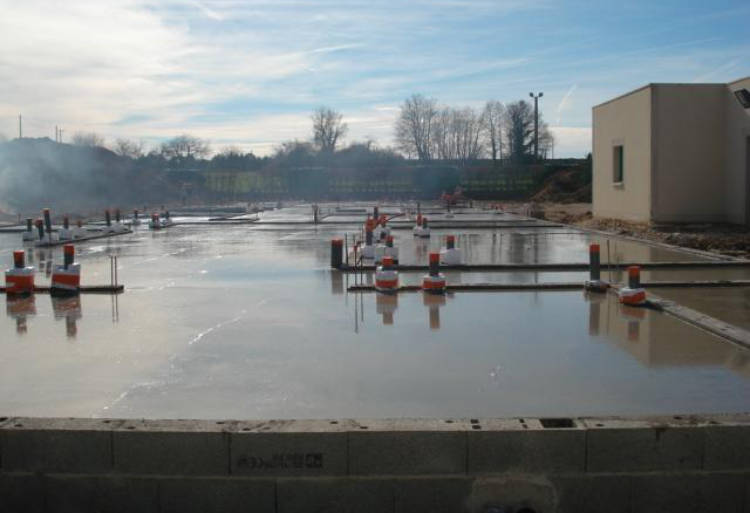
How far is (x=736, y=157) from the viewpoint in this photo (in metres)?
28.2

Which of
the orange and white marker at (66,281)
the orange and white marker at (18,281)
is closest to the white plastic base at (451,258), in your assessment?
the orange and white marker at (66,281)

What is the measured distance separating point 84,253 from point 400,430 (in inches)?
807

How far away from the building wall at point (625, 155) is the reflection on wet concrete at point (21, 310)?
917 inches

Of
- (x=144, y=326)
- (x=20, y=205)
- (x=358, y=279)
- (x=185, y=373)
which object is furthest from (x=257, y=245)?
(x=20, y=205)

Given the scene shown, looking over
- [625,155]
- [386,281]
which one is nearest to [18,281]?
[386,281]

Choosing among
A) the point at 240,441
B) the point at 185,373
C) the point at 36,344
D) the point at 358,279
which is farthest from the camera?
the point at 358,279

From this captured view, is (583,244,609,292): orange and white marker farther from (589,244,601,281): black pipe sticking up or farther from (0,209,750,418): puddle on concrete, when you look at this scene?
(0,209,750,418): puddle on concrete

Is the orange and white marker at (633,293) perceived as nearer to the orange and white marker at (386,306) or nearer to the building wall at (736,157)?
the orange and white marker at (386,306)

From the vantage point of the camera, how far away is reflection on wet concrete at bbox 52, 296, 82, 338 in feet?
38.1

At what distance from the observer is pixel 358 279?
16781mm

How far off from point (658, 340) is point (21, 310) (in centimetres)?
1005

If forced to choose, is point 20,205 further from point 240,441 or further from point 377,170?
point 240,441

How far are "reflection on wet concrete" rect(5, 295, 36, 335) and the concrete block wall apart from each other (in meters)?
6.27

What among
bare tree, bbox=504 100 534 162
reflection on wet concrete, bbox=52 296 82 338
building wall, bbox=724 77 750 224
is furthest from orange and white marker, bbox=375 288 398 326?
bare tree, bbox=504 100 534 162
